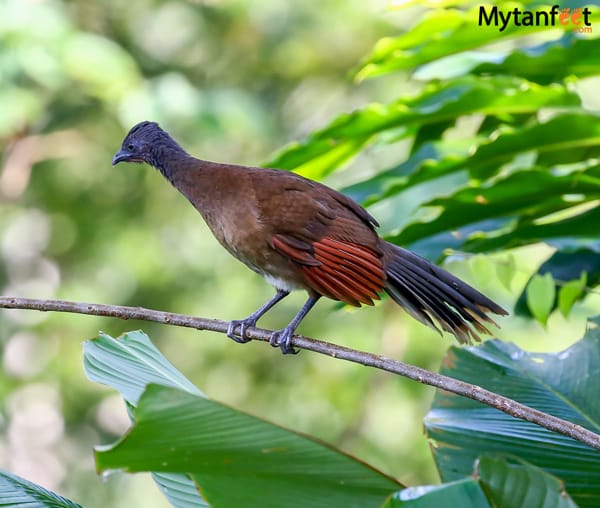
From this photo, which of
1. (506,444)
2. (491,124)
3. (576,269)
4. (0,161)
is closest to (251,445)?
(506,444)

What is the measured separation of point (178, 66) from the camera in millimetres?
8656

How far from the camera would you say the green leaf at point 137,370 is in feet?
5.51

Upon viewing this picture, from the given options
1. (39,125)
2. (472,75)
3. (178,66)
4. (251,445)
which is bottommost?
(251,445)

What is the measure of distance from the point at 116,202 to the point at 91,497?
106 inches

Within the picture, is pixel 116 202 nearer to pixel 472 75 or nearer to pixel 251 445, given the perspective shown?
pixel 472 75

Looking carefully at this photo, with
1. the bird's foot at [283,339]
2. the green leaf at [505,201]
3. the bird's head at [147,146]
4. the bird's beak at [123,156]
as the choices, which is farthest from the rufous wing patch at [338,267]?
the bird's beak at [123,156]

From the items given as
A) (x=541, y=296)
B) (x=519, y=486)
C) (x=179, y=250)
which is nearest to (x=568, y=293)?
(x=541, y=296)

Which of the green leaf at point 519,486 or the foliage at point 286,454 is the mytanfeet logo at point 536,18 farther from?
the green leaf at point 519,486

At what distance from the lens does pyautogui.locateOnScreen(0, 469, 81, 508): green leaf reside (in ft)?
5.29

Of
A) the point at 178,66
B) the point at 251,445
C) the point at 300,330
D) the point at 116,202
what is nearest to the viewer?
the point at 251,445

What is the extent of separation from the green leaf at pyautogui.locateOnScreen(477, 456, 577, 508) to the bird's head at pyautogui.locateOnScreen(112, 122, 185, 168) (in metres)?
1.80

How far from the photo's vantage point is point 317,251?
2.47 metres

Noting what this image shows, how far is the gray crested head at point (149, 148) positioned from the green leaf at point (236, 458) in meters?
1.57

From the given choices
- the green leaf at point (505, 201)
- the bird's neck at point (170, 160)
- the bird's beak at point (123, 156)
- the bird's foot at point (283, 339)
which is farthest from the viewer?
the bird's beak at point (123, 156)
